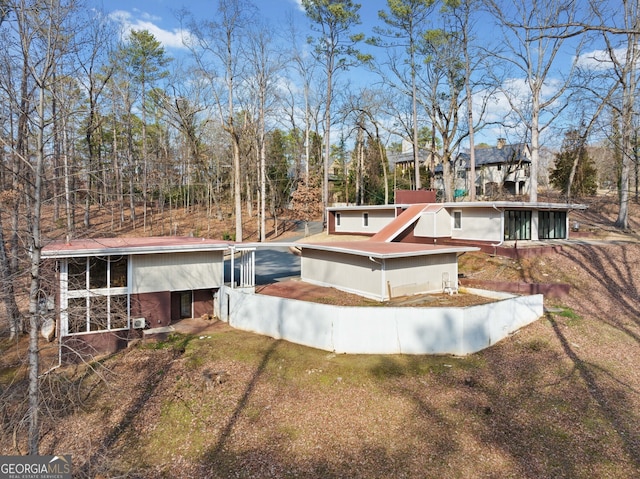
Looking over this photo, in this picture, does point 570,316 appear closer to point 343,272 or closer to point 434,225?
point 343,272

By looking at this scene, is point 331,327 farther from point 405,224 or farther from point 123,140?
point 123,140

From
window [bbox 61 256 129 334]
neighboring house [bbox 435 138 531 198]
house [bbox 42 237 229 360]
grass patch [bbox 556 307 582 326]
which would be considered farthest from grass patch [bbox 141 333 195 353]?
neighboring house [bbox 435 138 531 198]

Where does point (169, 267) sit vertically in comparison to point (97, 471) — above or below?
above

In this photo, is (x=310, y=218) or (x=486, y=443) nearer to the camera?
(x=486, y=443)

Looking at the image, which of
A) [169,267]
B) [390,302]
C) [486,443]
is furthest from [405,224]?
[486,443]

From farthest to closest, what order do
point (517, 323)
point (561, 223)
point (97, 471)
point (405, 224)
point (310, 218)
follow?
point (310, 218)
point (561, 223)
point (405, 224)
point (517, 323)
point (97, 471)

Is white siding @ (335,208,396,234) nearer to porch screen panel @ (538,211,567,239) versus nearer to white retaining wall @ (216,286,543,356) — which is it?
porch screen panel @ (538,211,567,239)

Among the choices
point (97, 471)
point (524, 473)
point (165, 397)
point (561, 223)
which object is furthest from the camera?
point (561, 223)
